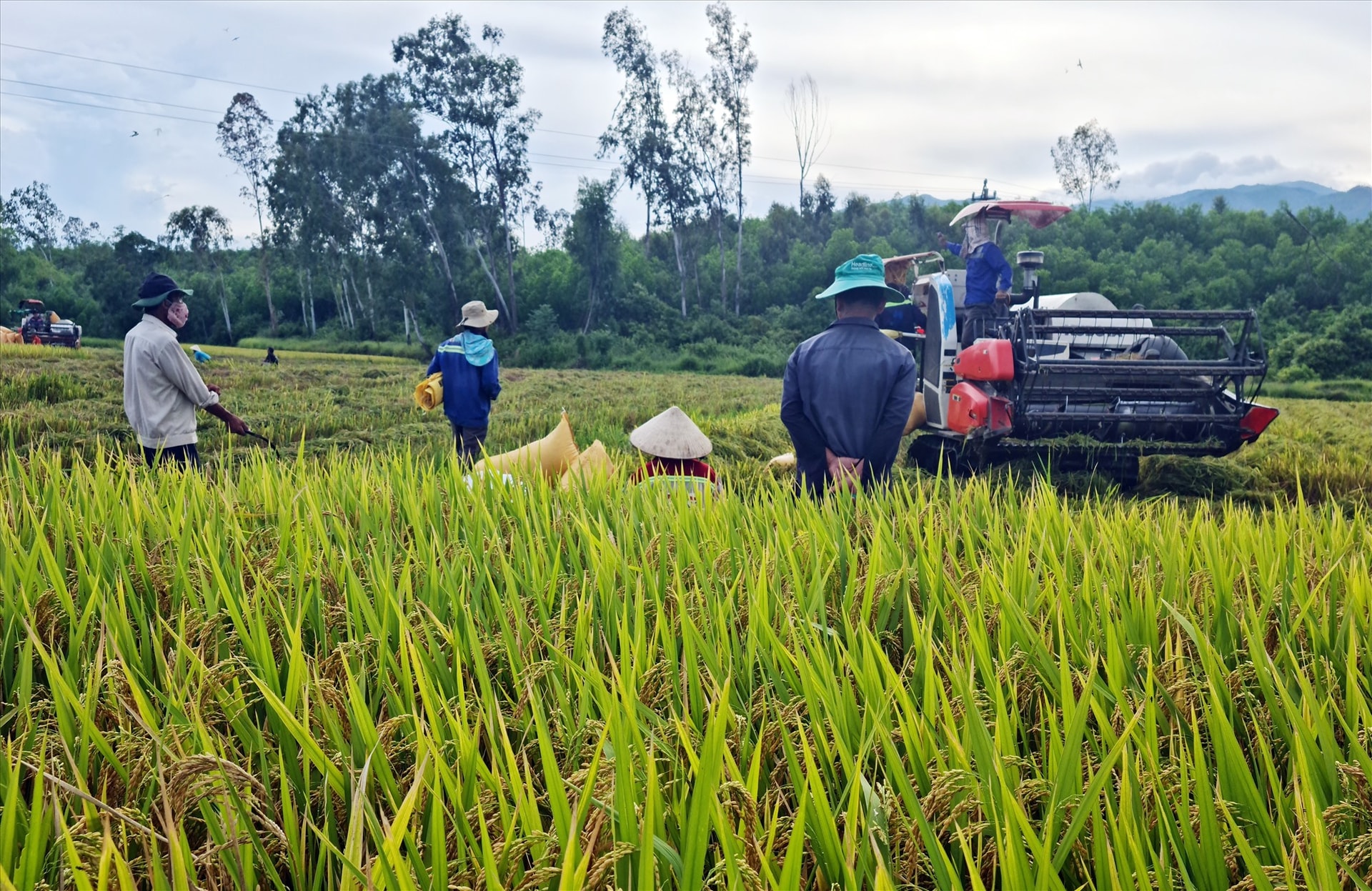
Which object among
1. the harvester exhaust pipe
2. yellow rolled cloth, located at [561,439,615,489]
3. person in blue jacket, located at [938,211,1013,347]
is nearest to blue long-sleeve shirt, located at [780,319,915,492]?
yellow rolled cloth, located at [561,439,615,489]

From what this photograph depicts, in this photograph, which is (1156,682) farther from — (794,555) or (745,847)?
(794,555)

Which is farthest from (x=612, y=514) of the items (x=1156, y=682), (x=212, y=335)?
(x=212, y=335)

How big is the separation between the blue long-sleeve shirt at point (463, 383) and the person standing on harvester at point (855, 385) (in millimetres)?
2829

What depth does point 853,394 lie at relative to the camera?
4.61 meters

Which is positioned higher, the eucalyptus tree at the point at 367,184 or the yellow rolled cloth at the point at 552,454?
the eucalyptus tree at the point at 367,184

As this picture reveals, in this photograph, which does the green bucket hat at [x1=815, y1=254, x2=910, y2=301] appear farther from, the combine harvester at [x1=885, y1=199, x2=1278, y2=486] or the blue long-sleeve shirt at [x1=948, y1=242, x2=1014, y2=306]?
the blue long-sleeve shirt at [x1=948, y1=242, x2=1014, y2=306]

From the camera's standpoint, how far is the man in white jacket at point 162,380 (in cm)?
530

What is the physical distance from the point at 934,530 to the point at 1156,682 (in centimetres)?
150

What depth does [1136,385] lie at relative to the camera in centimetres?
736

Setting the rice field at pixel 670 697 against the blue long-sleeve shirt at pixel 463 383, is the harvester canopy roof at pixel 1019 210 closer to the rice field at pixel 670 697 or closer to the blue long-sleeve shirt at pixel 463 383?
the blue long-sleeve shirt at pixel 463 383

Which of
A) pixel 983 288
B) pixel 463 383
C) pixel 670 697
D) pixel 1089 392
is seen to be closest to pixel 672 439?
pixel 463 383

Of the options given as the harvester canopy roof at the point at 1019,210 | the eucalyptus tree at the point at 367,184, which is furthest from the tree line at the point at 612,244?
the harvester canopy roof at the point at 1019,210

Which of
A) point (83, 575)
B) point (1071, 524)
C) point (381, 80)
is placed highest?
point (381, 80)

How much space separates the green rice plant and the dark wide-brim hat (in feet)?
8.40
